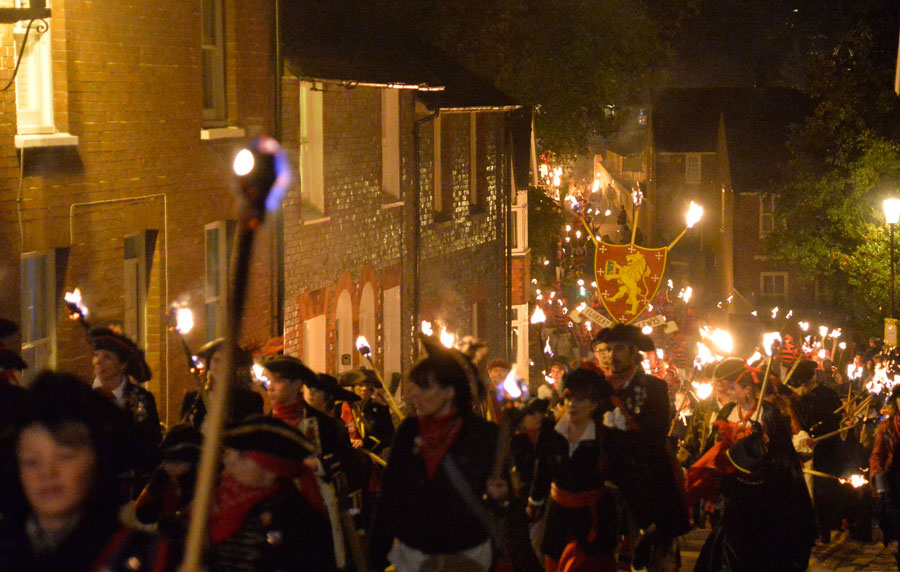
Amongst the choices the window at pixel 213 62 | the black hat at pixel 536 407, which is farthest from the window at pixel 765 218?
the black hat at pixel 536 407

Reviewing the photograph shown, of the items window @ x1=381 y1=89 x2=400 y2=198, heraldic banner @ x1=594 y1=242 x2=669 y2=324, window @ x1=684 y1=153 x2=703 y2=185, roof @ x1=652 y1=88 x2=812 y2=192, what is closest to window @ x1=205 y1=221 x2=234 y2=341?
window @ x1=381 y1=89 x2=400 y2=198

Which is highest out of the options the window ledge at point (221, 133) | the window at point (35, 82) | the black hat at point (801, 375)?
the window at point (35, 82)

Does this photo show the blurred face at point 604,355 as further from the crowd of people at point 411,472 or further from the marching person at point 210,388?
the marching person at point 210,388

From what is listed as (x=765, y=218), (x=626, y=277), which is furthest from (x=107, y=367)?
(x=765, y=218)

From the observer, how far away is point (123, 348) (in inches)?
324

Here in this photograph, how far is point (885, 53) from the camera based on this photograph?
32.8m

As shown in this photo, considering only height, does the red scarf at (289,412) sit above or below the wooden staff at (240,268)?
below

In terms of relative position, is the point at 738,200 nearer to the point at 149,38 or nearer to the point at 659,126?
the point at 659,126

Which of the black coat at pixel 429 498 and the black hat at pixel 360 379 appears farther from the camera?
the black hat at pixel 360 379

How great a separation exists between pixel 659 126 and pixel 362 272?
172 feet

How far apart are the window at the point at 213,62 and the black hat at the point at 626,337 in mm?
6623

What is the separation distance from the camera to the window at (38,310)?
1142 cm

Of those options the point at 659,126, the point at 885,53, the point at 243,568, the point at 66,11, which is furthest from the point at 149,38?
the point at 659,126

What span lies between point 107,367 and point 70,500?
4.22m
